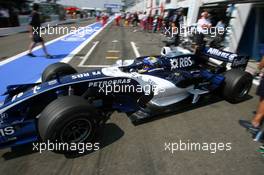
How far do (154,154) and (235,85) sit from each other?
2388mm

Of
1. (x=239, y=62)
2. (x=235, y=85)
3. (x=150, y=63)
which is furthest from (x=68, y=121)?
Result: (x=239, y=62)

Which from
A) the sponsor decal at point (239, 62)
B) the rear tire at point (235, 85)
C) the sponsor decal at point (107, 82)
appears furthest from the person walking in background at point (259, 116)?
the sponsor decal at point (107, 82)

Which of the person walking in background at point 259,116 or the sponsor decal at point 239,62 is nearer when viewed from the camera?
the person walking in background at point 259,116

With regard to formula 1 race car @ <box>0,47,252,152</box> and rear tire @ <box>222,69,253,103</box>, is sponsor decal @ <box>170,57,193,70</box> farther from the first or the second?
rear tire @ <box>222,69,253,103</box>

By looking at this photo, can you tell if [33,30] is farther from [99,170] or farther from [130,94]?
[99,170]

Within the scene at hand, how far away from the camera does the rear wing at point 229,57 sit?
16.2 ft

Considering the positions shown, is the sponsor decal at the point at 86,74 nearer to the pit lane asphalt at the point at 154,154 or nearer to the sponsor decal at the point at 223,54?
the pit lane asphalt at the point at 154,154

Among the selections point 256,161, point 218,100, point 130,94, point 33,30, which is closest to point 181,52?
point 218,100

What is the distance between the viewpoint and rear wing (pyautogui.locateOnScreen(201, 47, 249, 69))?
4.94 meters

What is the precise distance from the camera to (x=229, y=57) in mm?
5000

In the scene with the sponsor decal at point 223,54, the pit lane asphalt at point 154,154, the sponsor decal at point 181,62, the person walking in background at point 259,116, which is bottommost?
the pit lane asphalt at point 154,154

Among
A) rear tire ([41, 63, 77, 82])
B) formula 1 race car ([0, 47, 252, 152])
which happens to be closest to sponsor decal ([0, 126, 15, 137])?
formula 1 race car ([0, 47, 252, 152])

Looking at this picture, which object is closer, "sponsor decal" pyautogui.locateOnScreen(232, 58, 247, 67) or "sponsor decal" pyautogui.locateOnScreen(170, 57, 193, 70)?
"sponsor decal" pyautogui.locateOnScreen(170, 57, 193, 70)

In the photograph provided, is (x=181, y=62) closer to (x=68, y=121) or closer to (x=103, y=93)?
(x=103, y=93)
